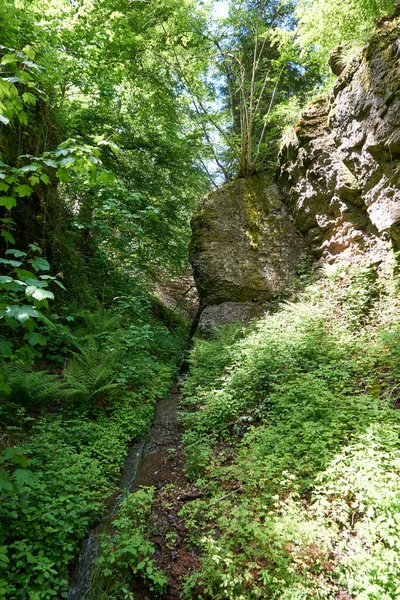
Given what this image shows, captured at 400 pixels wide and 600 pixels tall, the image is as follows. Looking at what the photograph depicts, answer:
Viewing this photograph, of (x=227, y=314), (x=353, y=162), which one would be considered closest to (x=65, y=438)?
(x=227, y=314)

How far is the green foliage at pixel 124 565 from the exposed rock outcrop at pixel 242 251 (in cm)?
594

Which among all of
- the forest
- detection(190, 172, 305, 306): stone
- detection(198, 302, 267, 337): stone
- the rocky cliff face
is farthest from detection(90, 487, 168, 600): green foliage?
detection(190, 172, 305, 306): stone

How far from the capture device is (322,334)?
5508mm

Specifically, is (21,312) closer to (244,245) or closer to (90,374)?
(90,374)

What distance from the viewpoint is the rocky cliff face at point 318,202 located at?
5.63m

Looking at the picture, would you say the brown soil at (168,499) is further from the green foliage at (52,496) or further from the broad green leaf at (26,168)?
the broad green leaf at (26,168)

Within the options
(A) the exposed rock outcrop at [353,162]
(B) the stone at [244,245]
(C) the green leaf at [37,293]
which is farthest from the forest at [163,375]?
(B) the stone at [244,245]

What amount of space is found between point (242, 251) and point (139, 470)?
6.27 m

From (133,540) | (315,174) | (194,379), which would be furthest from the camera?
(315,174)

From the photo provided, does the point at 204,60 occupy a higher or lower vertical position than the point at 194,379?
higher

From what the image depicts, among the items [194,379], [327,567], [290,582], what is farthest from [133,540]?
[194,379]

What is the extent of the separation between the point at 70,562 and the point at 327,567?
2123 mm

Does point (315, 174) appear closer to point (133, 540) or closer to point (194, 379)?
point (194, 379)

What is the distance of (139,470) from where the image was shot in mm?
4188
